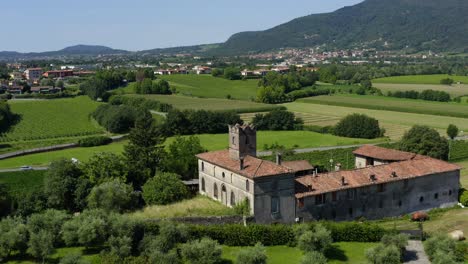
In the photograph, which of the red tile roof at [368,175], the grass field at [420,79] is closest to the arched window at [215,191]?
the red tile roof at [368,175]

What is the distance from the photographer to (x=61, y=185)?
50.8 meters

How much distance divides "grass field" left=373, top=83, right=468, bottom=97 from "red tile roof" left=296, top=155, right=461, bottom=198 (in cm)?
9543

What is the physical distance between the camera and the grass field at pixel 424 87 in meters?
146

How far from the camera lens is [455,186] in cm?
5531

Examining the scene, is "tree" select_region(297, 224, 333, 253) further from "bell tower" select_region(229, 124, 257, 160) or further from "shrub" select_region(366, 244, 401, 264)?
"bell tower" select_region(229, 124, 257, 160)

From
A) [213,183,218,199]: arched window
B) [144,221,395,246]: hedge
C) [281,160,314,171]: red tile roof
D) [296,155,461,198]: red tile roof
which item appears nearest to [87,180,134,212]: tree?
[144,221,395,246]: hedge

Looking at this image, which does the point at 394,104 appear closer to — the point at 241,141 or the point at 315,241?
the point at 241,141

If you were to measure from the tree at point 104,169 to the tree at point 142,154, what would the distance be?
1.47 meters

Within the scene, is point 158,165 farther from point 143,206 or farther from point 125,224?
point 125,224

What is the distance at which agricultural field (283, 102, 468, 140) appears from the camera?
317 feet

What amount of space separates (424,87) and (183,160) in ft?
392

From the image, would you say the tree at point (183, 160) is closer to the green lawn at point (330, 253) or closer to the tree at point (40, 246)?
the green lawn at point (330, 253)

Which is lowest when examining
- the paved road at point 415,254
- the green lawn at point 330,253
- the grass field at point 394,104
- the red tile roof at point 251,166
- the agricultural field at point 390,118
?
the paved road at point 415,254

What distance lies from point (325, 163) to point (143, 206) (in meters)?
27.4
